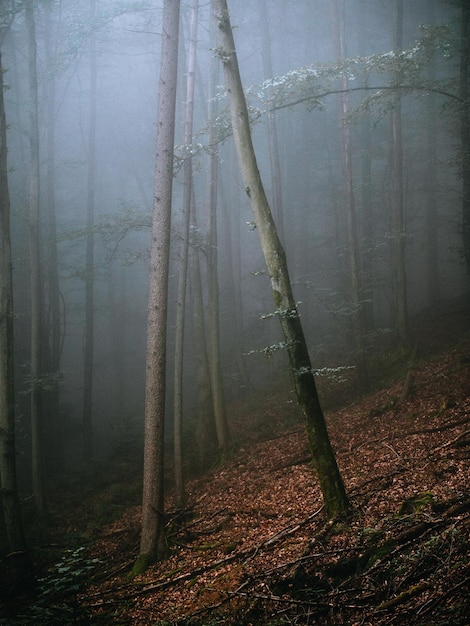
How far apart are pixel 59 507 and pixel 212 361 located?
5858mm

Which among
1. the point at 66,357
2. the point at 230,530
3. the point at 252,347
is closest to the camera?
the point at 230,530

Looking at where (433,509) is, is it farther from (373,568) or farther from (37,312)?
(37,312)

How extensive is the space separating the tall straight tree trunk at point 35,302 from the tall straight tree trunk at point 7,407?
2893 millimetres

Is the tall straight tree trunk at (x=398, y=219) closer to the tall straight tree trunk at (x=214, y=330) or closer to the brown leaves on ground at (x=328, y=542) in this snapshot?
the brown leaves on ground at (x=328, y=542)

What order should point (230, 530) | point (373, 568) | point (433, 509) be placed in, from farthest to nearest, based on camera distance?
point (230, 530)
point (433, 509)
point (373, 568)

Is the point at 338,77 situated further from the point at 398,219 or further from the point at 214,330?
the point at 214,330

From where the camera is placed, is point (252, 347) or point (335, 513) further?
point (252, 347)

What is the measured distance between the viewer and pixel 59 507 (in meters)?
12.2

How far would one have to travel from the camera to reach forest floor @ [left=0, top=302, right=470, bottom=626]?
4379 mm

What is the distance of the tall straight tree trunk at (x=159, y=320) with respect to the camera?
23.4 feet

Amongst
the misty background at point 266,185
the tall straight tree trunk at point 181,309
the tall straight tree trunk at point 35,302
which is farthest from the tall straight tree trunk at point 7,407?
the tall straight tree trunk at point 181,309

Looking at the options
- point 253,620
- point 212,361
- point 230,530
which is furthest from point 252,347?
point 253,620

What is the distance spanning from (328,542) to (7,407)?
21.2 ft

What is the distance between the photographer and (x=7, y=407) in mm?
8570
